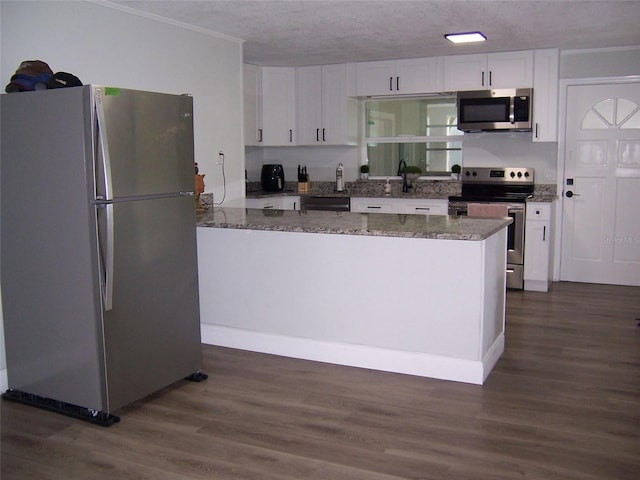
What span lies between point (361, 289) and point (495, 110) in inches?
123

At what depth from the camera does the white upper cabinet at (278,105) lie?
677 cm

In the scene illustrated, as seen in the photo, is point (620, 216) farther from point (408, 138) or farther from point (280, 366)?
point (280, 366)

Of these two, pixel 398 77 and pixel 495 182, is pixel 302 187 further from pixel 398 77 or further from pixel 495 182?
pixel 495 182

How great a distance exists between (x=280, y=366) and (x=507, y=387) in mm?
1329

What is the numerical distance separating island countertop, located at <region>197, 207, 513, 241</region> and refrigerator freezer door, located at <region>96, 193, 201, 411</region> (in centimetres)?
64

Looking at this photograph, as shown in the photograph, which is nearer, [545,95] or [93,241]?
[93,241]

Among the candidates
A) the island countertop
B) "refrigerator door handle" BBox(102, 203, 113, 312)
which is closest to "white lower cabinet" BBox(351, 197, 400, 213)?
the island countertop

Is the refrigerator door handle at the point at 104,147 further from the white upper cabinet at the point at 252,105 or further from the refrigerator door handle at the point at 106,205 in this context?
the white upper cabinet at the point at 252,105

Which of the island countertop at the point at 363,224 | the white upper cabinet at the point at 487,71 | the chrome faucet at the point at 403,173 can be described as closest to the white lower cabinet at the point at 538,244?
the white upper cabinet at the point at 487,71

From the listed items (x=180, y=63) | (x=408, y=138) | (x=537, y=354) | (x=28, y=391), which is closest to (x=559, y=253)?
(x=408, y=138)

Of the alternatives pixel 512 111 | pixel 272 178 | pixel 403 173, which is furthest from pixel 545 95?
pixel 272 178

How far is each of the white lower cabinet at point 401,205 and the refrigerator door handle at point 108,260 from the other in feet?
12.6

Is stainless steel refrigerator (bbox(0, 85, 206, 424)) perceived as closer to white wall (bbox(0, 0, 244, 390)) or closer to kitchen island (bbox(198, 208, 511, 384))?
white wall (bbox(0, 0, 244, 390))

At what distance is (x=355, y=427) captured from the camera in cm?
298
